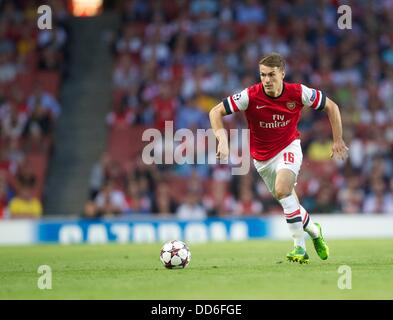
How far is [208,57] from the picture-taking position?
22.8 metres

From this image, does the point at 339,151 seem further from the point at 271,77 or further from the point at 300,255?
the point at 300,255

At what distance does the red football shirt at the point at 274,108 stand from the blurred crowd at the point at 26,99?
389 inches

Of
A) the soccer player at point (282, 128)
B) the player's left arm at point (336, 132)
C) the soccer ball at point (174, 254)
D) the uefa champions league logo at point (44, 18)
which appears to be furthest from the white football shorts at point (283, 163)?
the uefa champions league logo at point (44, 18)

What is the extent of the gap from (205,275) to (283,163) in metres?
1.83

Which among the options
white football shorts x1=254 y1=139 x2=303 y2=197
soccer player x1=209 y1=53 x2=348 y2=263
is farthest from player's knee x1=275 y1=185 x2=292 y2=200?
white football shorts x1=254 y1=139 x2=303 y2=197

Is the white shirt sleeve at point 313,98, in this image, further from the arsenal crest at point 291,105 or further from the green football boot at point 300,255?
the green football boot at point 300,255

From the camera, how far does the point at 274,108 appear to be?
431 inches

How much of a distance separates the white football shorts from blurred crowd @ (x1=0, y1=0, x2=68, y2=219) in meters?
9.59

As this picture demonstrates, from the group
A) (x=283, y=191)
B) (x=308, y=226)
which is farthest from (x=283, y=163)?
(x=308, y=226)

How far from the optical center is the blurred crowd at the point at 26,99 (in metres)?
20.1

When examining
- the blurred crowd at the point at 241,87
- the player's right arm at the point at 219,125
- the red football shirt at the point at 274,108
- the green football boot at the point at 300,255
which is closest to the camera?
the player's right arm at the point at 219,125

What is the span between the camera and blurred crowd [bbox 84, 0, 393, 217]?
19578 millimetres

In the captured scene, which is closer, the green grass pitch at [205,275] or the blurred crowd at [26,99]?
the green grass pitch at [205,275]
